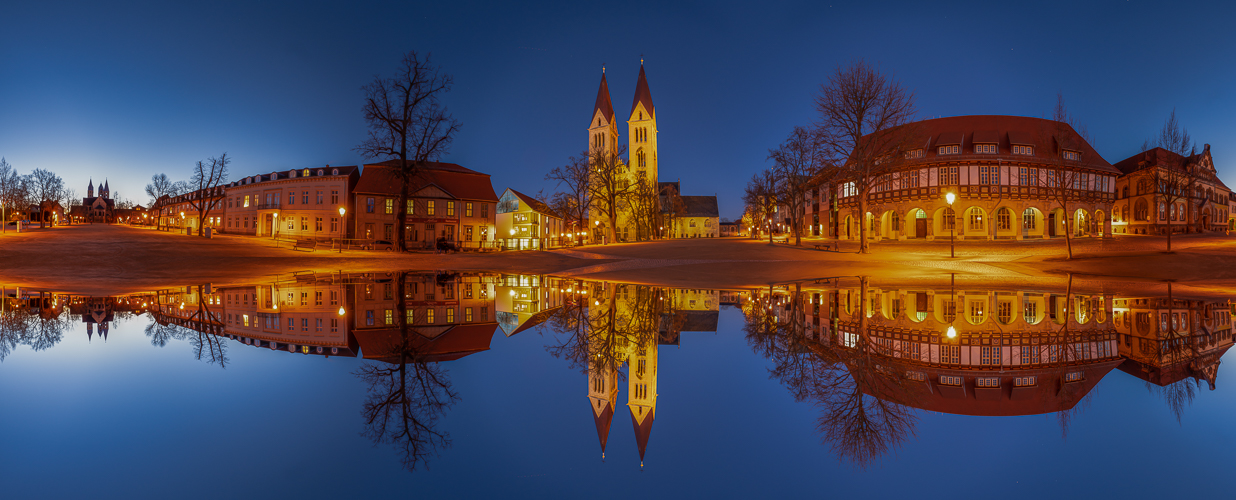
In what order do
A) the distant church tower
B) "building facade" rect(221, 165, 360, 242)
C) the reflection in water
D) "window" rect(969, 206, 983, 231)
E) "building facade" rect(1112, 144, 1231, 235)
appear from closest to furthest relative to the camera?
the distant church tower, the reflection in water, "window" rect(969, 206, 983, 231), "building facade" rect(1112, 144, 1231, 235), "building facade" rect(221, 165, 360, 242)

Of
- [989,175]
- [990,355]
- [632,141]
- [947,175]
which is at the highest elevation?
[632,141]

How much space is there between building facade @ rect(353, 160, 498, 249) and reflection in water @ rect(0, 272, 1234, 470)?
39.1 metres

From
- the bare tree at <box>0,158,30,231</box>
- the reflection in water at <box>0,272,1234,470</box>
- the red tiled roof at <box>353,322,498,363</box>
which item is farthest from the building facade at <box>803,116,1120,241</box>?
the bare tree at <box>0,158,30,231</box>

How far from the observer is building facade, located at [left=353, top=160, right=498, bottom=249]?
52.6 meters

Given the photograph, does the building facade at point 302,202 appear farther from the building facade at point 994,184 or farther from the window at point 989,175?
the window at point 989,175

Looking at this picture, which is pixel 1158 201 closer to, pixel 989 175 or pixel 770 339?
pixel 989 175

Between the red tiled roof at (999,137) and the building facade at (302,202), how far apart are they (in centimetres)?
5996

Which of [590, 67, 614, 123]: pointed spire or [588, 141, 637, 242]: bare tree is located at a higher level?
[590, 67, 614, 123]: pointed spire

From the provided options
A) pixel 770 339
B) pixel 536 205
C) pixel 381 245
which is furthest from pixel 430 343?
pixel 536 205

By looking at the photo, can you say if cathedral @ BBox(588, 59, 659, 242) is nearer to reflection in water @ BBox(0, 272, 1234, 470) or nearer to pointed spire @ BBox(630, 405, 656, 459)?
reflection in water @ BBox(0, 272, 1234, 470)

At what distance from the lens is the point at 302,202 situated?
55156mm

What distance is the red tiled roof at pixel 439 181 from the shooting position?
2071 inches

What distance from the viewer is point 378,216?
53.2 meters

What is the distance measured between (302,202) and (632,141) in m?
54.5
